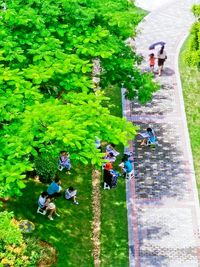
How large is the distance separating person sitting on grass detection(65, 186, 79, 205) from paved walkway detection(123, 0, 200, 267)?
221cm

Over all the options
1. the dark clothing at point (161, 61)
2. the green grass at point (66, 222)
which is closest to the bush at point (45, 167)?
the green grass at point (66, 222)

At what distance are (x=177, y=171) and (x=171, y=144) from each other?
2.05 meters

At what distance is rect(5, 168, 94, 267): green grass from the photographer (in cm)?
2089

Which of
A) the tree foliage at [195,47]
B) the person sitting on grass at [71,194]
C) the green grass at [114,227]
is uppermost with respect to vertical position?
the tree foliage at [195,47]

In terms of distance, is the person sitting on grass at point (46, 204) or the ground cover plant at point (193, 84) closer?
the person sitting on grass at point (46, 204)

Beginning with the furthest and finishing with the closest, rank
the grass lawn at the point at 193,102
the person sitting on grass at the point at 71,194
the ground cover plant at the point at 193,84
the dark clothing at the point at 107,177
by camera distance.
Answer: the grass lawn at the point at 193,102
the ground cover plant at the point at 193,84
the dark clothing at the point at 107,177
the person sitting on grass at the point at 71,194

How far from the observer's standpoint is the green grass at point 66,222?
20.9 metres

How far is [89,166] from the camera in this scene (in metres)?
25.3

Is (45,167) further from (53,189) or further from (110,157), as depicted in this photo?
(110,157)

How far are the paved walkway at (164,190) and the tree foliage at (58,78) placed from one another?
11.7 ft

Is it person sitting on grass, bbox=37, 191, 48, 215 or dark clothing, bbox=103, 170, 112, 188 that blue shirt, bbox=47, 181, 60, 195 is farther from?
dark clothing, bbox=103, 170, 112, 188

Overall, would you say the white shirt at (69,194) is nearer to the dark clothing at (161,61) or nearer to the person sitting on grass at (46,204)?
the person sitting on grass at (46,204)

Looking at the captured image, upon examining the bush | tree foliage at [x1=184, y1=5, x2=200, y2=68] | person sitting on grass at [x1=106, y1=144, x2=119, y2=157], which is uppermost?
tree foliage at [x1=184, y1=5, x2=200, y2=68]

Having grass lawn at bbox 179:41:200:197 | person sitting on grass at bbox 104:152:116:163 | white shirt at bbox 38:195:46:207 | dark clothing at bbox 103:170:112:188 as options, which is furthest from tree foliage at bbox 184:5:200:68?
white shirt at bbox 38:195:46:207
